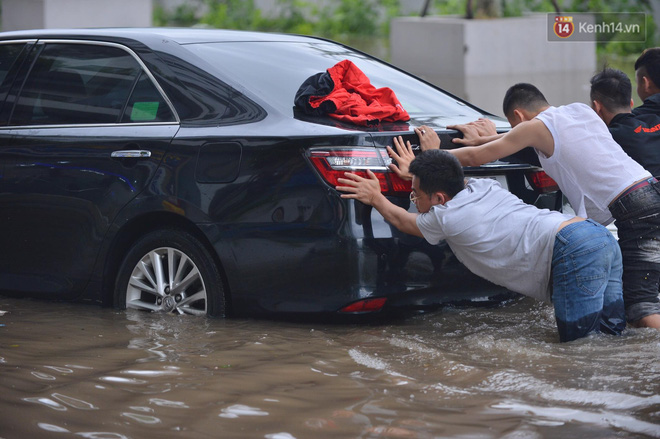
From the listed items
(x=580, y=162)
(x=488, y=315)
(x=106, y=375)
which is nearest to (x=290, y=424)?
(x=106, y=375)

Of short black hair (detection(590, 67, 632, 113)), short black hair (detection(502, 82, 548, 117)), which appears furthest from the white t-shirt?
short black hair (detection(590, 67, 632, 113))

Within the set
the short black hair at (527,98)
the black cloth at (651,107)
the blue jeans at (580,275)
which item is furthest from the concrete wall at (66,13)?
the blue jeans at (580,275)

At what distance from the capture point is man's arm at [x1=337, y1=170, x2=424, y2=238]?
4.13 meters

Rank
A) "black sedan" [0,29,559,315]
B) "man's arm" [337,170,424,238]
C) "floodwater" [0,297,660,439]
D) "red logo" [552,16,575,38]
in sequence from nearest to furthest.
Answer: "floodwater" [0,297,660,439], "man's arm" [337,170,424,238], "black sedan" [0,29,559,315], "red logo" [552,16,575,38]

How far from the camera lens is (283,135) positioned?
429 cm

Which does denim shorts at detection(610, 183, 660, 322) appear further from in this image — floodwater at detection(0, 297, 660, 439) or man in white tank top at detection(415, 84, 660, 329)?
floodwater at detection(0, 297, 660, 439)

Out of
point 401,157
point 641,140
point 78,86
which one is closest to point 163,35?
point 78,86

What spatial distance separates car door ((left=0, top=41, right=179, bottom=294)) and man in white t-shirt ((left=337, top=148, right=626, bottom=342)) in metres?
1.21

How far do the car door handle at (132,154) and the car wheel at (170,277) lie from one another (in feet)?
1.25

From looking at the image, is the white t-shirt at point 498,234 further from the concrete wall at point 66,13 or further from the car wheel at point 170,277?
the concrete wall at point 66,13

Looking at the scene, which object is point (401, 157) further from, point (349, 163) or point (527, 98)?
point (527, 98)

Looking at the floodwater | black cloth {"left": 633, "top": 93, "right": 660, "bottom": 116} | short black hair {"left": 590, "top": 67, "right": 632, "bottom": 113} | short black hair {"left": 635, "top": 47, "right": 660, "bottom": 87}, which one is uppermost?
short black hair {"left": 635, "top": 47, "right": 660, "bottom": 87}

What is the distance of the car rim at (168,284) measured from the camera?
4.62 m

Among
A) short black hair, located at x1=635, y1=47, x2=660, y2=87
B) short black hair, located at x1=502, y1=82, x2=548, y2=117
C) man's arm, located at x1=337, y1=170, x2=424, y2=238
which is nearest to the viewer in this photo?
man's arm, located at x1=337, y1=170, x2=424, y2=238
